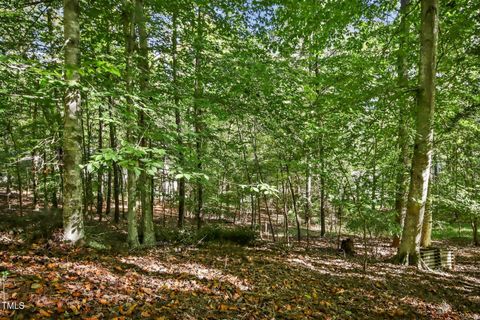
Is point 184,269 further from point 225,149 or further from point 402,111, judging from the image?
point 402,111

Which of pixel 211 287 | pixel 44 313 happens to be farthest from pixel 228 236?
pixel 44 313

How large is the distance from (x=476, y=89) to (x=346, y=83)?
4.03 metres

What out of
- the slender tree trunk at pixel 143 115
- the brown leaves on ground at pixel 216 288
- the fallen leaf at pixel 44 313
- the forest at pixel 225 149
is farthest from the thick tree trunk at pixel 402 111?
the fallen leaf at pixel 44 313

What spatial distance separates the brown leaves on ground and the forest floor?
14 mm

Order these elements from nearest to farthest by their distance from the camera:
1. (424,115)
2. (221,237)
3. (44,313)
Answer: (44,313) → (424,115) → (221,237)

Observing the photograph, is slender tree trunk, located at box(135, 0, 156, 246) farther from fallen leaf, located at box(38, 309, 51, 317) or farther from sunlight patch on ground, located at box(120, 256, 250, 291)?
fallen leaf, located at box(38, 309, 51, 317)

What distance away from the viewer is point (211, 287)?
14.1 ft

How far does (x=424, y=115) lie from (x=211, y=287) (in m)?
6.48

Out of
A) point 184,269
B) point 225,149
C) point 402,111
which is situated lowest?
point 184,269

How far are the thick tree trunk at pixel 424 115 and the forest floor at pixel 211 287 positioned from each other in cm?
177

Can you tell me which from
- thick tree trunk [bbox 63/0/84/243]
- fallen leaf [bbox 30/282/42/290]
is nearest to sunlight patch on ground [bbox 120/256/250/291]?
thick tree trunk [bbox 63/0/84/243]

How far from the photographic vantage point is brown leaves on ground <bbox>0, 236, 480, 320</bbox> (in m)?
3.17

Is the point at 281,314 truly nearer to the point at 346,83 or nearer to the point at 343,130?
the point at 343,130

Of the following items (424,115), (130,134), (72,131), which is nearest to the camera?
(72,131)
